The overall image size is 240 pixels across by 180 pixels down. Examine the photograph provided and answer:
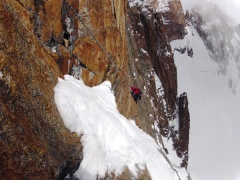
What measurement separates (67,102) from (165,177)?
399cm

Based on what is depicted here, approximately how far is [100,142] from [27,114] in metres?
2.65

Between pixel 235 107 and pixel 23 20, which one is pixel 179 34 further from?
pixel 23 20

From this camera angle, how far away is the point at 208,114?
84562 mm

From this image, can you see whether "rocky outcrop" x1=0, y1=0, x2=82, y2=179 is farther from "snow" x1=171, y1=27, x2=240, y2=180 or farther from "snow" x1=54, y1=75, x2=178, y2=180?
"snow" x1=171, y1=27, x2=240, y2=180

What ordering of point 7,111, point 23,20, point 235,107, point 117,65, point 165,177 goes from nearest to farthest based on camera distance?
point 7,111 < point 23,20 < point 165,177 < point 117,65 < point 235,107

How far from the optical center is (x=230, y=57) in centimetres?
11744

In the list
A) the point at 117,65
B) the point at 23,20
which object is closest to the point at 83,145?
the point at 23,20

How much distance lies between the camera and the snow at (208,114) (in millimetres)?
70750

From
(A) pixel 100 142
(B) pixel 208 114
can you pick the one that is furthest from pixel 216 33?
(A) pixel 100 142

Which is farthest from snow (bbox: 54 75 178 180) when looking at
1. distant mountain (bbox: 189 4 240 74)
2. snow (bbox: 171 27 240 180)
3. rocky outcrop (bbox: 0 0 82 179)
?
distant mountain (bbox: 189 4 240 74)

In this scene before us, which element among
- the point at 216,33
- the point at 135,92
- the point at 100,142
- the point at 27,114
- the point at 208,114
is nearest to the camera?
the point at 27,114

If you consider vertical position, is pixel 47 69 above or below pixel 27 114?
above

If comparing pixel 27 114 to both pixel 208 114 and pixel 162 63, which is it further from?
pixel 208 114

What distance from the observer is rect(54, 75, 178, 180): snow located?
848 centimetres
